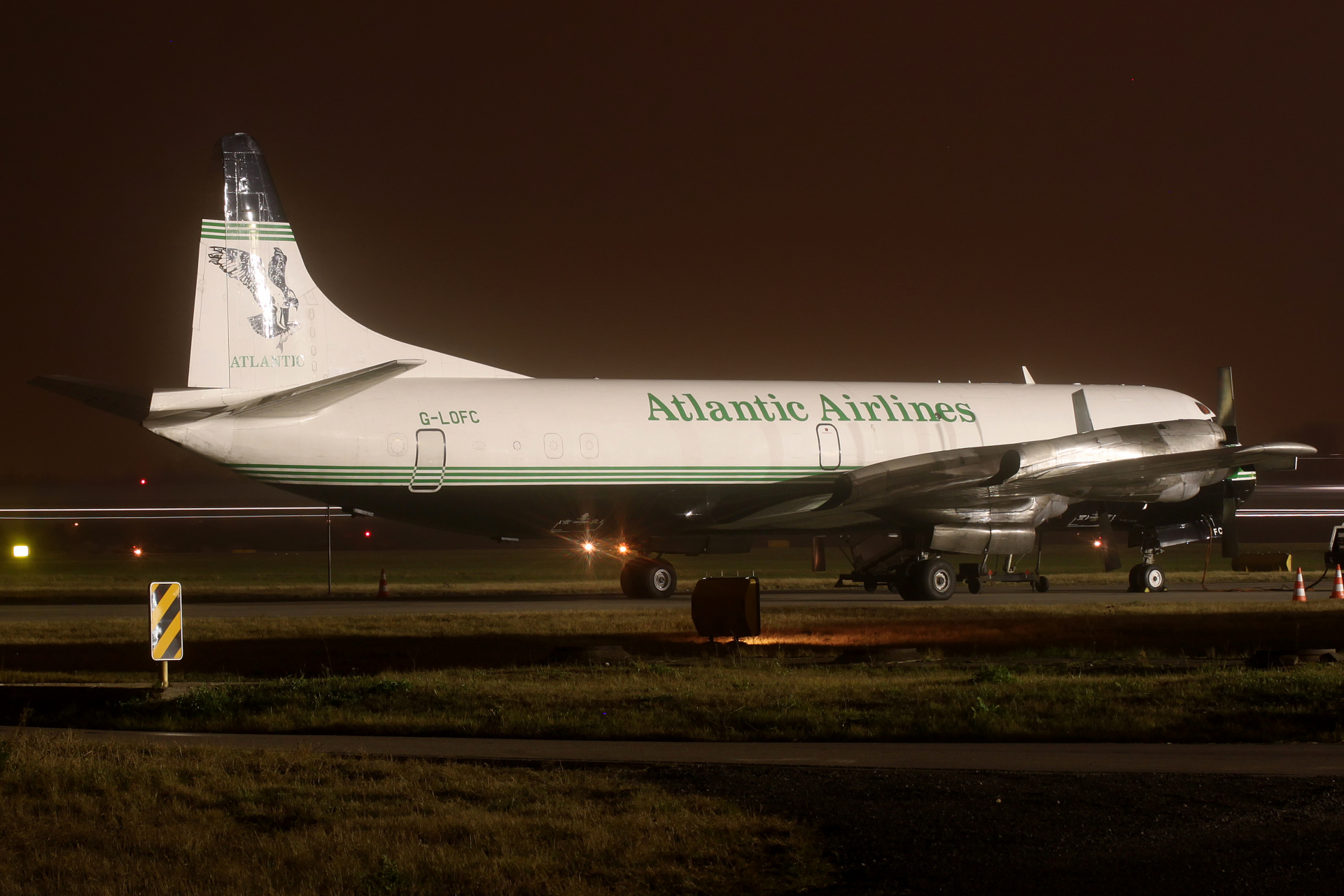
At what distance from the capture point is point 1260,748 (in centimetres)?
1119

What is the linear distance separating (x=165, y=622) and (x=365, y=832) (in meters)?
7.78

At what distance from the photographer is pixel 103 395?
78.7 feet

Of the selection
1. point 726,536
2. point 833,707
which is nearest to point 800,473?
point 726,536

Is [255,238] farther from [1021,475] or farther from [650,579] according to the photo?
[1021,475]

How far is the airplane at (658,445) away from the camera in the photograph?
2620cm

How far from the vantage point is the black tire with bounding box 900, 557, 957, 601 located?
29984 millimetres

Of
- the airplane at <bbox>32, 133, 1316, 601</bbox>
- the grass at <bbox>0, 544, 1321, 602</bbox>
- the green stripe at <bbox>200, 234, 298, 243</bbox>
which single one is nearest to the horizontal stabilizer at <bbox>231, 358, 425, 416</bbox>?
the airplane at <bbox>32, 133, 1316, 601</bbox>

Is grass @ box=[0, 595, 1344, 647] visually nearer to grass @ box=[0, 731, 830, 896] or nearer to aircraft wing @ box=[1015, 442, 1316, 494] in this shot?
aircraft wing @ box=[1015, 442, 1316, 494]

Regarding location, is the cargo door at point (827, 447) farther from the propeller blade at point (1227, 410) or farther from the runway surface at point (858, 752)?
the runway surface at point (858, 752)

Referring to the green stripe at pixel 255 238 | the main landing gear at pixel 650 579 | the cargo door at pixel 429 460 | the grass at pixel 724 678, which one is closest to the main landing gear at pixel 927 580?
the grass at pixel 724 678

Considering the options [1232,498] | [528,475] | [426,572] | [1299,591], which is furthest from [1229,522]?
[426,572]

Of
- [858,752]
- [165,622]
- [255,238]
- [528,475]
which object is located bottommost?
[858,752]

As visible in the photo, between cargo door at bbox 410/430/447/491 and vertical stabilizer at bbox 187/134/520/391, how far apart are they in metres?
2.24

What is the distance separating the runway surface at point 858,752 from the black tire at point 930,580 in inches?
723
